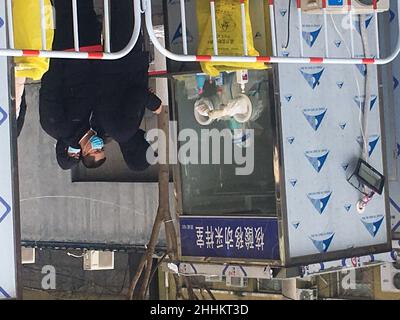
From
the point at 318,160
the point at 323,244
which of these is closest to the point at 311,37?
the point at 318,160

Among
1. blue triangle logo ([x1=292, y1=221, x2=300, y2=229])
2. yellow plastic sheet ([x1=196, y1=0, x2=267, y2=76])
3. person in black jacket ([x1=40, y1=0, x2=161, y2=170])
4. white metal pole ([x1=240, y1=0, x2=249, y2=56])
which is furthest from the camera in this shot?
person in black jacket ([x1=40, y1=0, x2=161, y2=170])

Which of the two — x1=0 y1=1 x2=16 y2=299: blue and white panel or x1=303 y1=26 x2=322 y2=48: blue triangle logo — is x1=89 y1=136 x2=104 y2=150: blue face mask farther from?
x1=303 y1=26 x2=322 y2=48: blue triangle logo

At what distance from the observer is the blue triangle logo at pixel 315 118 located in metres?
3.39

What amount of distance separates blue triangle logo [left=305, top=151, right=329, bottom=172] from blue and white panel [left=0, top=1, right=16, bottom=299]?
4.99ft

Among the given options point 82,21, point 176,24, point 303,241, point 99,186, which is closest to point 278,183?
point 303,241

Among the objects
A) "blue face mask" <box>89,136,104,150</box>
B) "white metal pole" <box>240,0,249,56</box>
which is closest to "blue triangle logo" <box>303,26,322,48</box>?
"white metal pole" <box>240,0,249,56</box>

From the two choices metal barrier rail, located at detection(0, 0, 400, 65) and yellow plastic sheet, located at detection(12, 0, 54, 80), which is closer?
metal barrier rail, located at detection(0, 0, 400, 65)

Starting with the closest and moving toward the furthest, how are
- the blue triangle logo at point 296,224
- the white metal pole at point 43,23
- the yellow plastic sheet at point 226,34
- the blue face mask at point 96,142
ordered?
the white metal pole at point 43,23
the yellow plastic sheet at point 226,34
the blue triangle logo at point 296,224
the blue face mask at point 96,142

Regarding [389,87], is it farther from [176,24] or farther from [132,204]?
[132,204]

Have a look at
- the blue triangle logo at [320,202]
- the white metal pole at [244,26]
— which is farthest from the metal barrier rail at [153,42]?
the blue triangle logo at [320,202]

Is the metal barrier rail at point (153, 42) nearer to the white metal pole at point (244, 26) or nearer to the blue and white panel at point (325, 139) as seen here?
the white metal pole at point (244, 26)

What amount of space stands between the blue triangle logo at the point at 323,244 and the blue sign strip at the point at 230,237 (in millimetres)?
224

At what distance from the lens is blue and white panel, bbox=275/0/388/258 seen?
3338 millimetres

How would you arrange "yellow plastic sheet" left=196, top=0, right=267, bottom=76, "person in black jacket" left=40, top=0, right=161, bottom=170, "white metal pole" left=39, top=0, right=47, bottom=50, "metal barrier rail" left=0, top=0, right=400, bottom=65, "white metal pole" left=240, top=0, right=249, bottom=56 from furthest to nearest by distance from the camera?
"person in black jacket" left=40, top=0, right=161, bottom=170
"yellow plastic sheet" left=196, top=0, right=267, bottom=76
"white metal pole" left=240, top=0, right=249, bottom=56
"white metal pole" left=39, top=0, right=47, bottom=50
"metal barrier rail" left=0, top=0, right=400, bottom=65
